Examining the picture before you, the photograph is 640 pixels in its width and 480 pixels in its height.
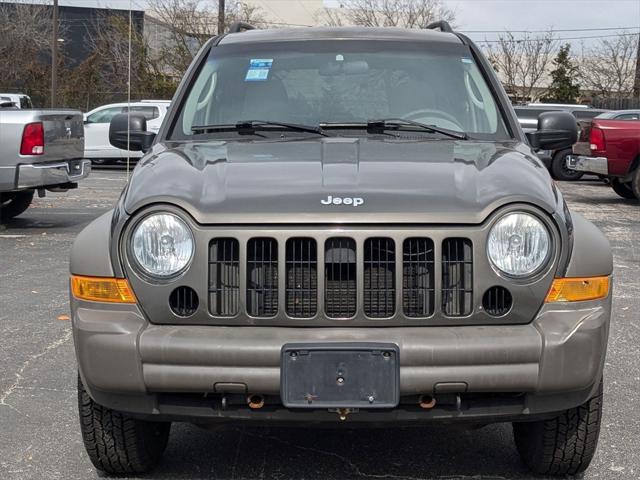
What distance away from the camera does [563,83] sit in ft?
152

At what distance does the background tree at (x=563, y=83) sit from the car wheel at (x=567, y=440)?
43238mm

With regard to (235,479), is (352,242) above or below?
above

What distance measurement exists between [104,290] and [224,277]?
0.43 metres

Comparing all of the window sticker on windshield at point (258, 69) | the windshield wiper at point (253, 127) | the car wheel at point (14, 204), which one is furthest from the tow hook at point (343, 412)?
the car wheel at point (14, 204)

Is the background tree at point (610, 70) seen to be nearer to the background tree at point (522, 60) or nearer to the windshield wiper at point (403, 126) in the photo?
the background tree at point (522, 60)

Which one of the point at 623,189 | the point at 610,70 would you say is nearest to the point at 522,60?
the point at 610,70

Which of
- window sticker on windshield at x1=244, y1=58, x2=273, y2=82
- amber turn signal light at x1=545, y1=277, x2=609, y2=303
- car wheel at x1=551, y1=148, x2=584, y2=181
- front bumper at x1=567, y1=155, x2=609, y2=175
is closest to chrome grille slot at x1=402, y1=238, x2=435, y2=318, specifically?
amber turn signal light at x1=545, y1=277, x2=609, y2=303

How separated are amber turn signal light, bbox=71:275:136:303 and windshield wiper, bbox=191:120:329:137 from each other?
1.26m

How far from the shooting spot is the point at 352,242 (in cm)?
345

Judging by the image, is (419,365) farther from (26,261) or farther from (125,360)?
(26,261)

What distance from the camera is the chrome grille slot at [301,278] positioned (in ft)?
11.3

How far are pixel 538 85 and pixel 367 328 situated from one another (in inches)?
2071

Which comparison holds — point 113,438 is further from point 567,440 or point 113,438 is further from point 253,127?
point 567,440

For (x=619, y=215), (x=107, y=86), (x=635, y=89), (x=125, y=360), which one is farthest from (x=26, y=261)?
(x=635, y=89)
